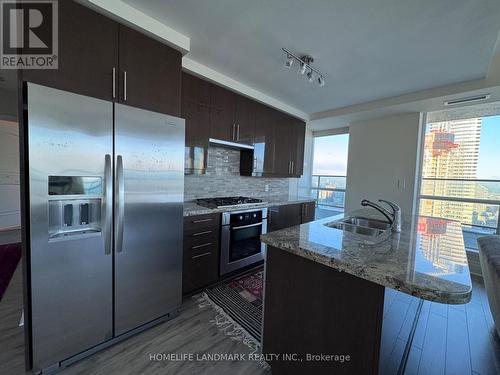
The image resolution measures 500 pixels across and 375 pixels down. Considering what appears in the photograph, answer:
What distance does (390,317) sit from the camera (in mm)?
1040

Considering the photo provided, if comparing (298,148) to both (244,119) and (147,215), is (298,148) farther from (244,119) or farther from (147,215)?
(147,215)

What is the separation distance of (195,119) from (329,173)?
3303 millimetres

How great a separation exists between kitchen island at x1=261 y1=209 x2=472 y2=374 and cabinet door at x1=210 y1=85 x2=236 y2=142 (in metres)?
1.72

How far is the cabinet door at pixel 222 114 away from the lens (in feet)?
8.66

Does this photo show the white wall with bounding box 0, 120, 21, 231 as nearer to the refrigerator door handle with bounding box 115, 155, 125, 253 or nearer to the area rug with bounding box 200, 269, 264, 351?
the refrigerator door handle with bounding box 115, 155, 125, 253

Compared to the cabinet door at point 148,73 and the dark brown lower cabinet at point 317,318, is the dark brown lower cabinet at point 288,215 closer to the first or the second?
the dark brown lower cabinet at point 317,318

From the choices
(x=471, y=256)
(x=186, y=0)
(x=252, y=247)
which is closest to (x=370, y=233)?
(x=252, y=247)

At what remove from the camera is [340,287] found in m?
1.04

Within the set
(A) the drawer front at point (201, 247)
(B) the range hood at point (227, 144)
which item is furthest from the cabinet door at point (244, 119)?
(A) the drawer front at point (201, 247)

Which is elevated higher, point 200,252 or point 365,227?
point 365,227

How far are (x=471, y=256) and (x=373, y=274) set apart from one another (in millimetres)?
3589

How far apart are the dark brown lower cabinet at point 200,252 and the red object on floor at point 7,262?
1.88m

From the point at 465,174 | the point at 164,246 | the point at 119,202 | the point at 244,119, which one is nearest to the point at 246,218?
the point at 164,246

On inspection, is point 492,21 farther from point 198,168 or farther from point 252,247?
point 252,247
